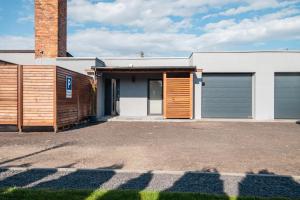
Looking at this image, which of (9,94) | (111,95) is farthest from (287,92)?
(9,94)

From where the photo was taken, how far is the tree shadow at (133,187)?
4.19 m

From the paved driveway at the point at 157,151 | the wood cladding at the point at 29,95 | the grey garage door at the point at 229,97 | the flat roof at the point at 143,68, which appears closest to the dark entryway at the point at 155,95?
the flat roof at the point at 143,68

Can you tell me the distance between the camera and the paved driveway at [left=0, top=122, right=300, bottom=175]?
6340mm

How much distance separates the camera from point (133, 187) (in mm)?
4715

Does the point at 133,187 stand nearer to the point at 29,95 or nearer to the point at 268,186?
the point at 268,186

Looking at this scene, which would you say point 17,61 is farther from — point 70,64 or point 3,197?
point 3,197

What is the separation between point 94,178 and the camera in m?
5.21

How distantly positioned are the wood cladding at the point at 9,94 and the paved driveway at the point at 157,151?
895 millimetres

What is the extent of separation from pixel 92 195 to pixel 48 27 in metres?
16.3

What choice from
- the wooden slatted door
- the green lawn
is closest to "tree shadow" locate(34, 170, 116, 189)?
the green lawn

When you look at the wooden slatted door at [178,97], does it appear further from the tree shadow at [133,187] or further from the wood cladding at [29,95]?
the tree shadow at [133,187]

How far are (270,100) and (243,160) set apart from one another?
1210 centimetres

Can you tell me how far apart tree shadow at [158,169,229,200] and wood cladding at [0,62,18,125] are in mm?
8523

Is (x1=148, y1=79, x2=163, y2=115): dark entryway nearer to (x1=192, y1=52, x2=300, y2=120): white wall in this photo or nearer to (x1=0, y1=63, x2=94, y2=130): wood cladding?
Answer: (x1=192, y1=52, x2=300, y2=120): white wall
